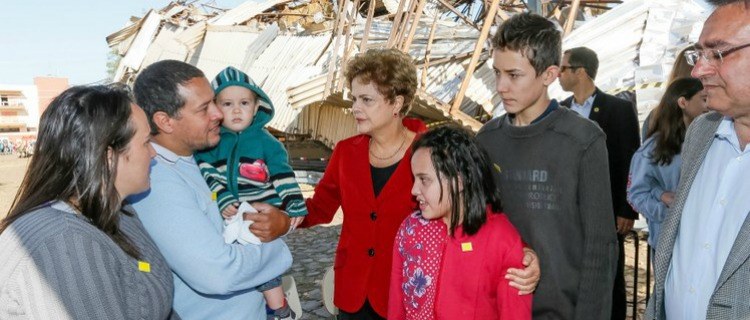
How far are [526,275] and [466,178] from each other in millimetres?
468

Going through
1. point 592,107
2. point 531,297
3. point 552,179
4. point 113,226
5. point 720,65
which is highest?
point 592,107

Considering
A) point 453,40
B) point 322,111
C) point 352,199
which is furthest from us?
point 322,111

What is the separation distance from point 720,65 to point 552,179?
76cm

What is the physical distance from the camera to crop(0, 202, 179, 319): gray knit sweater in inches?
64.4

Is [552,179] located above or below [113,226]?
above

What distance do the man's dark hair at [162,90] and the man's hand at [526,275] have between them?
61.3 inches

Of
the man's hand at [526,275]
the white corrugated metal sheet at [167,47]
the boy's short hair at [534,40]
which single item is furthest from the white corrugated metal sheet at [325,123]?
the man's hand at [526,275]

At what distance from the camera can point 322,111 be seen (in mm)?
15094

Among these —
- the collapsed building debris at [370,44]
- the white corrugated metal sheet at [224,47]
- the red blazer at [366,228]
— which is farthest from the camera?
the white corrugated metal sheet at [224,47]

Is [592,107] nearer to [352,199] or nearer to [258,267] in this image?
[352,199]

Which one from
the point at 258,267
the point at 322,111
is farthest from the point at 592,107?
the point at 322,111

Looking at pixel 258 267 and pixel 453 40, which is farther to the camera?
pixel 453 40

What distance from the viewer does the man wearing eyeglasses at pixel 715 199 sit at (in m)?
1.87

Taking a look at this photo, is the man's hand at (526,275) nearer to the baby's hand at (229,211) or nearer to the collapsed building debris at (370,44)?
the baby's hand at (229,211)
